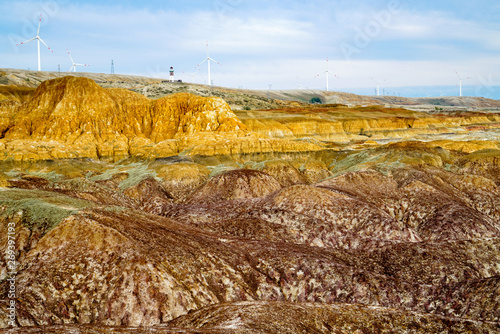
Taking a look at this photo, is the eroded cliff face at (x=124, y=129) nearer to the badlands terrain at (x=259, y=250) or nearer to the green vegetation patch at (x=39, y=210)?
the badlands terrain at (x=259, y=250)

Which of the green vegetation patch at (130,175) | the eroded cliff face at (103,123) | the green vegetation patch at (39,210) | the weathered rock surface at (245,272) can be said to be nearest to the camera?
the weathered rock surface at (245,272)

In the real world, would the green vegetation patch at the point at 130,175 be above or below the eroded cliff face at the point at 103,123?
below

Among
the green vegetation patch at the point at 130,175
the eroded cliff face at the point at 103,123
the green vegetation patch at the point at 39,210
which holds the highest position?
the eroded cliff face at the point at 103,123

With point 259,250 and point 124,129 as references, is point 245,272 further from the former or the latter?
point 124,129

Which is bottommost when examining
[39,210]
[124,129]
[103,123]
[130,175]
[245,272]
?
[130,175]

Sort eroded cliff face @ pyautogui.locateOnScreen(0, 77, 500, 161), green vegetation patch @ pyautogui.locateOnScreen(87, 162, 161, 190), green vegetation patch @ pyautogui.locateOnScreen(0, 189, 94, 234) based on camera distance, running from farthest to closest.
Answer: eroded cliff face @ pyautogui.locateOnScreen(0, 77, 500, 161)
green vegetation patch @ pyautogui.locateOnScreen(87, 162, 161, 190)
green vegetation patch @ pyautogui.locateOnScreen(0, 189, 94, 234)

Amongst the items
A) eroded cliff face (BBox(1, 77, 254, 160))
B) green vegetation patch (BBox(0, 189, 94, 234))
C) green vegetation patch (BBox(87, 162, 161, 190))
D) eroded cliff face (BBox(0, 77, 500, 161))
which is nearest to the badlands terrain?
green vegetation patch (BBox(0, 189, 94, 234))

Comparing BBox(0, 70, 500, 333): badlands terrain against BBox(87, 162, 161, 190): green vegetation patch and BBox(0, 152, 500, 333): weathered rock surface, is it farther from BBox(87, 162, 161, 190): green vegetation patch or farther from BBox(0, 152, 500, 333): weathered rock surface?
BBox(87, 162, 161, 190): green vegetation patch

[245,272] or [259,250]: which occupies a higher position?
A: [259,250]

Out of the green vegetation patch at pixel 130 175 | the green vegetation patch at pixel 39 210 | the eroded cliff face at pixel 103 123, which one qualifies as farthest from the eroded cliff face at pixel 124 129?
the green vegetation patch at pixel 39 210

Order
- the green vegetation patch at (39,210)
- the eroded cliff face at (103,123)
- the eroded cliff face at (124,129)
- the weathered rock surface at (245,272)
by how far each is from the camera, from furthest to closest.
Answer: the eroded cliff face at (103,123) < the eroded cliff face at (124,129) < the green vegetation patch at (39,210) < the weathered rock surface at (245,272)

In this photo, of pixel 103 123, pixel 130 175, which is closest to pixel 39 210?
pixel 130 175
